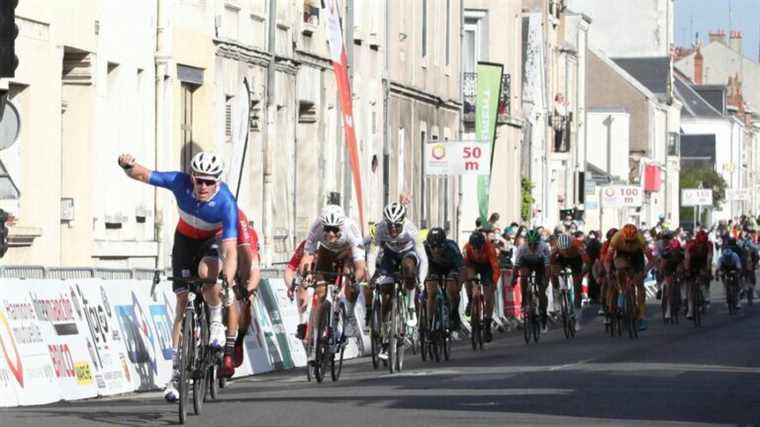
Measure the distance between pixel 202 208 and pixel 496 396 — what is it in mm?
3672

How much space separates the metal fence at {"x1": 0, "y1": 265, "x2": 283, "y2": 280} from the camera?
18.8m

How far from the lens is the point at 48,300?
60.2 feet

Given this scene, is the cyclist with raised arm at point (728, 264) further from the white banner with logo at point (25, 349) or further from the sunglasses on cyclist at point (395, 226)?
the white banner with logo at point (25, 349)

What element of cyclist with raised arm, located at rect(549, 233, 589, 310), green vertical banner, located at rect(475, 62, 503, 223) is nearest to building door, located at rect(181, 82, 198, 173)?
cyclist with raised arm, located at rect(549, 233, 589, 310)

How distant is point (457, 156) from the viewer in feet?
136

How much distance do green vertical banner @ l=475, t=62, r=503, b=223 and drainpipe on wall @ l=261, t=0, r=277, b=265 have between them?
56.8 ft

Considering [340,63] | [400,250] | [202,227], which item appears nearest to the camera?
[202,227]

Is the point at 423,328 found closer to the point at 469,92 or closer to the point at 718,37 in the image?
the point at 469,92

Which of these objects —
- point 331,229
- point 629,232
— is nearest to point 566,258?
point 629,232

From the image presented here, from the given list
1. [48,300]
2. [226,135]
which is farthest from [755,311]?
[48,300]

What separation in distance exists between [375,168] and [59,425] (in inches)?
1212

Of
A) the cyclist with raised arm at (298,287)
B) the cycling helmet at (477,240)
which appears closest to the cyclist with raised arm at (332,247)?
the cyclist with raised arm at (298,287)

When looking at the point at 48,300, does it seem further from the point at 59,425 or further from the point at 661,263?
the point at 661,263

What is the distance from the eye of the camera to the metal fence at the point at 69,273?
18844mm
